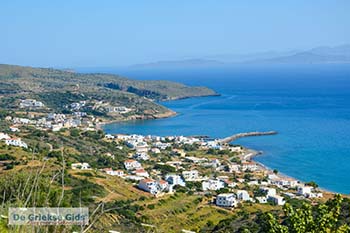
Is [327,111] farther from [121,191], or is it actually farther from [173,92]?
[121,191]

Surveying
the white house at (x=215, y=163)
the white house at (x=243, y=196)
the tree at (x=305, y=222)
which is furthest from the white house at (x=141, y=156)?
the tree at (x=305, y=222)

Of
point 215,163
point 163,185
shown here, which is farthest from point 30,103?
point 163,185

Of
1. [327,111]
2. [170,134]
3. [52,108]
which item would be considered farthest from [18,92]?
[327,111]

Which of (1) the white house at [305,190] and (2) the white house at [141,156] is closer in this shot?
(1) the white house at [305,190]

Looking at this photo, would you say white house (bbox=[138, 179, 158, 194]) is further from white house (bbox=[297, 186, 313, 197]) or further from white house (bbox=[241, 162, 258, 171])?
white house (bbox=[241, 162, 258, 171])

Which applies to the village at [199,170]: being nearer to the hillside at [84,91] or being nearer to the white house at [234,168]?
the white house at [234,168]

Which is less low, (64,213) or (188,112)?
(64,213)

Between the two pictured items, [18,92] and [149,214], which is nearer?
[149,214]

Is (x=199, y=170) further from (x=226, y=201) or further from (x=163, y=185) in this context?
(x=226, y=201)
